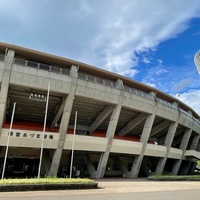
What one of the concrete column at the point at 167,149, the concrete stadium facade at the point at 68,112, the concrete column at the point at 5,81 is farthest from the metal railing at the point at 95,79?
the concrete column at the point at 167,149

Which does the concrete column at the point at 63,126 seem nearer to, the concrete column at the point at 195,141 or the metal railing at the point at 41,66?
the metal railing at the point at 41,66

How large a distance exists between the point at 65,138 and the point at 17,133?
5.08 meters

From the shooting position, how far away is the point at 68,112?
76.2 ft

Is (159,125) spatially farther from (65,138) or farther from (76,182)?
(76,182)

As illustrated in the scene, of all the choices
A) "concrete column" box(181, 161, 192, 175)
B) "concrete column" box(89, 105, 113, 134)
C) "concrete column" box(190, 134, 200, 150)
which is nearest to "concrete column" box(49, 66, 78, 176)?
"concrete column" box(89, 105, 113, 134)

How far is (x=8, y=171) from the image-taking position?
27.5 metres

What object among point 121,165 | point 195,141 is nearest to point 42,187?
point 121,165

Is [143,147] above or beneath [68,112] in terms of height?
beneath

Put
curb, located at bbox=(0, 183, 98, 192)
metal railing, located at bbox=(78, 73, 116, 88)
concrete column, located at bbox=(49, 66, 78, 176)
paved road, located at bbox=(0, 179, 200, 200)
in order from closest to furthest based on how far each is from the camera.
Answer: paved road, located at bbox=(0, 179, 200, 200), curb, located at bbox=(0, 183, 98, 192), concrete column, located at bbox=(49, 66, 78, 176), metal railing, located at bbox=(78, 73, 116, 88)

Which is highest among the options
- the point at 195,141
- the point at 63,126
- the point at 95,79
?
the point at 95,79

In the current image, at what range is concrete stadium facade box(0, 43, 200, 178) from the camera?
21469 millimetres

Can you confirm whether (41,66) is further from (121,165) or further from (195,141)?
(195,141)

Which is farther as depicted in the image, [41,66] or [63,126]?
[63,126]

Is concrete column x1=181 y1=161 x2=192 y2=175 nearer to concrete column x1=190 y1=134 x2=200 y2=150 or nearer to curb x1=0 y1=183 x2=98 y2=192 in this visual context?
concrete column x1=190 y1=134 x2=200 y2=150
